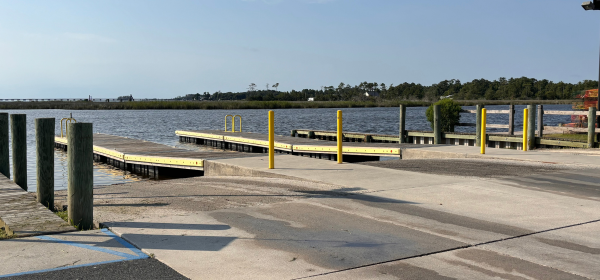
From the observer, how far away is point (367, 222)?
6.38 metres

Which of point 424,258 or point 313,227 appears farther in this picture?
point 313,227

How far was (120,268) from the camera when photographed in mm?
4691

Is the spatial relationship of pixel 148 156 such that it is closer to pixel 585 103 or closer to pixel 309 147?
pixel 309 147

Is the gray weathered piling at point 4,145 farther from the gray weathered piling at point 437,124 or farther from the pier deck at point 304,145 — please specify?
the gray weathered piling at point 437,124

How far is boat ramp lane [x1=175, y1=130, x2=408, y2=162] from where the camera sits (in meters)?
17.4

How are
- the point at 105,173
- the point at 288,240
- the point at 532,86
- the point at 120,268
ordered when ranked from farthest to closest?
1. the point at 532,86
2. the point at 105,173
3. the point at 288,240
4. the point at 120,268

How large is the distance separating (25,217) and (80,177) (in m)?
0.94

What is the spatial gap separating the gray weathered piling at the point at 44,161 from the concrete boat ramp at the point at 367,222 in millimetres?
712

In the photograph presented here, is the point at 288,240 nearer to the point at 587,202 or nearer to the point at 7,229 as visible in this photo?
the point at 7,229

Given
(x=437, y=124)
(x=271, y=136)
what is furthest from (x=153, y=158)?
(x=437, y=124)

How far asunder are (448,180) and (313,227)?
4.10 metres

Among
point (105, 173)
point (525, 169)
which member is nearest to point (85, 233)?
point (525, 169)

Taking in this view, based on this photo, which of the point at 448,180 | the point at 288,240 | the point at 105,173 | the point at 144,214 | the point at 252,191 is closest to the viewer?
the point at 288,240

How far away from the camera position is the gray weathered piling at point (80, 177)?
244 inches
